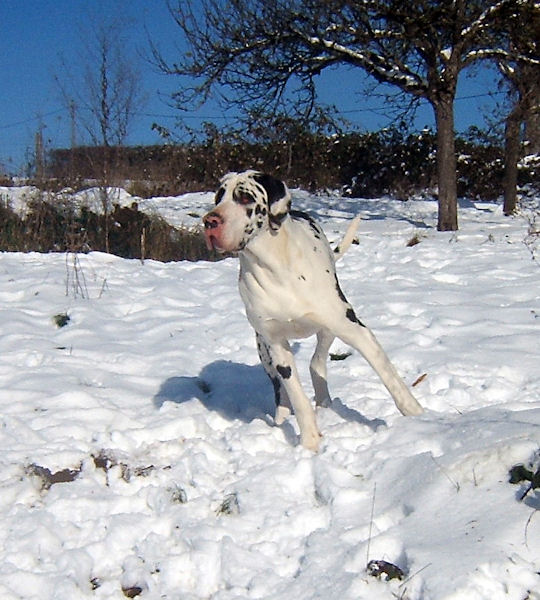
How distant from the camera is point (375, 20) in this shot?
9.65m

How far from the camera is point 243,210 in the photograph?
10.1 feet

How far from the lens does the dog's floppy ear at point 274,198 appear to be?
3.18m

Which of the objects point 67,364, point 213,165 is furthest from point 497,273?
point 213,165

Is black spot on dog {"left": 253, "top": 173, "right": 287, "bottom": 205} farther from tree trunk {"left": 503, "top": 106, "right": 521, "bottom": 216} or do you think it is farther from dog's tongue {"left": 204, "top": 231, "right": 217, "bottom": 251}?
tree trunk {"left": 503, "top": 106, "right": 521, "bottom": 216}

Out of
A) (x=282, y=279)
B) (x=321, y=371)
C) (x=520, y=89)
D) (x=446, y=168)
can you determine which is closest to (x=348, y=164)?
(x=520, y=89)

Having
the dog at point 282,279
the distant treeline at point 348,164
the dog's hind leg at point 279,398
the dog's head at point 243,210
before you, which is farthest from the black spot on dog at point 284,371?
the distant treeline at point 348,164

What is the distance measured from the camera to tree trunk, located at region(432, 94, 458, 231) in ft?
35.6

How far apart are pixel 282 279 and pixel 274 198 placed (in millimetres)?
367

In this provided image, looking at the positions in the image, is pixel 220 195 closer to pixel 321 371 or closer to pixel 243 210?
pixel 243 210

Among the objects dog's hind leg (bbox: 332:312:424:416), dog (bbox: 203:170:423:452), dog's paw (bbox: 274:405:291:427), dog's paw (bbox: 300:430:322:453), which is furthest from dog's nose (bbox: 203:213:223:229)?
dog's paw (bbox: 274:405:291:427)

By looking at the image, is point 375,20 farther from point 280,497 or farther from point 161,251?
point 280,497

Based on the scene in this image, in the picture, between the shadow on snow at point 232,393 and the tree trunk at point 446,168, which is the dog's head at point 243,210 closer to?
the shadow on snow at point 232,393

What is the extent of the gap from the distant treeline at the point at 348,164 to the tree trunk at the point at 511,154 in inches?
141

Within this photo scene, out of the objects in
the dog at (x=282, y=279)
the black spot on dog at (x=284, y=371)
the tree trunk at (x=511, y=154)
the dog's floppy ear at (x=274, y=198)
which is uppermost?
the tree trunk at (x=511, y=154)
